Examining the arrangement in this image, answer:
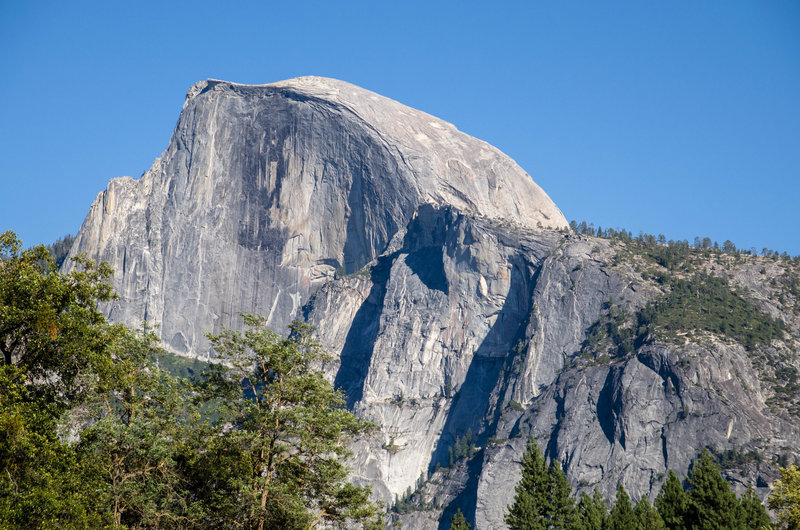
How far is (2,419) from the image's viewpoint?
3512 centimetres

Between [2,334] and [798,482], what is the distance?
54.2 metres

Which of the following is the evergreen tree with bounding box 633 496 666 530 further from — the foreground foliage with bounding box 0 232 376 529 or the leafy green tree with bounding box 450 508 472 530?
the foreground foliage with bounding box 0 232 376 529

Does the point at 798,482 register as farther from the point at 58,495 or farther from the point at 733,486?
the point at 733,486

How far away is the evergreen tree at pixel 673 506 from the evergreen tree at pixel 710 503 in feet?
3.10

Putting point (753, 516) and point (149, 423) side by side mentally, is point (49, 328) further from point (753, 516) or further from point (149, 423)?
point (753, 516)

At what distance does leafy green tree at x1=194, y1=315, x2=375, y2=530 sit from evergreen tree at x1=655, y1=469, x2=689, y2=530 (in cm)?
4422

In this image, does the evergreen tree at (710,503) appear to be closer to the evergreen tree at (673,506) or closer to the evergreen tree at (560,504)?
the evergreen tree at (673,506)

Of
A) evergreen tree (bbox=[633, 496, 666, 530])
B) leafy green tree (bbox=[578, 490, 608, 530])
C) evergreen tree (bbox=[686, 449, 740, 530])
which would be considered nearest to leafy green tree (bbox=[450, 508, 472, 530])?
leafy green tree (bbox=[578, 490, 608, 530])

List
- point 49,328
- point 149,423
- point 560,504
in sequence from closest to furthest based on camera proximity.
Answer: point 49,328 < point 149,423 < point 560,504

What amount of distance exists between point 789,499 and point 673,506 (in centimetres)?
2027

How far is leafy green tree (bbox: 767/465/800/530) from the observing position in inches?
2489

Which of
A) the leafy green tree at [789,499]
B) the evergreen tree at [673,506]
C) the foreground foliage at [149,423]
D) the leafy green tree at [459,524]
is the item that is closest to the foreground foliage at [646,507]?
the evergreen tree at [673,506]

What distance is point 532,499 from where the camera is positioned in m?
92.2

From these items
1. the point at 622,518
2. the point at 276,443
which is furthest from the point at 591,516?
the point at 276,443
